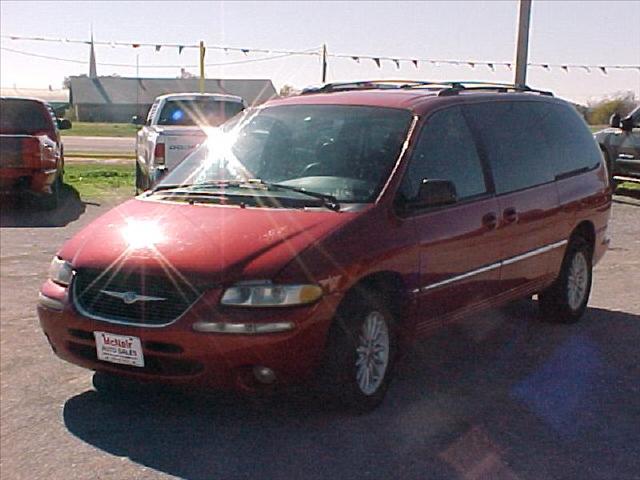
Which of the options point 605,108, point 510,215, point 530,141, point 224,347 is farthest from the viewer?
point 605,108

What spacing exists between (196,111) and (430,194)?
36.3 feet

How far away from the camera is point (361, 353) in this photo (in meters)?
4.82

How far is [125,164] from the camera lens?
78.1 ft

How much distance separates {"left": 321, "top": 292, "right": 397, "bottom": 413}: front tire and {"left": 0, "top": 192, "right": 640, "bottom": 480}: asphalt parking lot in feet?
0.47

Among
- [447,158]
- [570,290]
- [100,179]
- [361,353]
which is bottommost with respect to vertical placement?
[100,179]

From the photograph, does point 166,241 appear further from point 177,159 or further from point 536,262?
point 177,159

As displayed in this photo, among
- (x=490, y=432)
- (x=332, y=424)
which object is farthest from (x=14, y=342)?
(x=490, y=432)

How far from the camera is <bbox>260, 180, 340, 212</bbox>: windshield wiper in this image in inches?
199

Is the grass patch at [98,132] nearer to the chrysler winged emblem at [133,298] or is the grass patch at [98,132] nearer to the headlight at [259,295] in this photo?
the chrysler winged emblem at [133,298]

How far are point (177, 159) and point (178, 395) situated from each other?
872 cm

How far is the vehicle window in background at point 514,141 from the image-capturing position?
614 cm

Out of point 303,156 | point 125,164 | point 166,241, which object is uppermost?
point 303,156

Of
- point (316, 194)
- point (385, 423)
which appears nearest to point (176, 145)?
point (316, 194)

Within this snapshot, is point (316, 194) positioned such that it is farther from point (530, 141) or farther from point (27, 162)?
point (27, 162)
